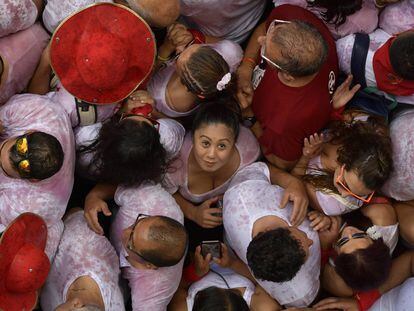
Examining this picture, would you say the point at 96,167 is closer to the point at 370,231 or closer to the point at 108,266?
the point at 108,266

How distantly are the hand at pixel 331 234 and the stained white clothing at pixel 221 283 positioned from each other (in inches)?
17.8

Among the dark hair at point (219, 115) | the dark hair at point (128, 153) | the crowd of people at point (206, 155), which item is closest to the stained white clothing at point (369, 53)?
the crowd of people at point (206, 155)

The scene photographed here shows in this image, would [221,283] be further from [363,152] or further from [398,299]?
[363,152]

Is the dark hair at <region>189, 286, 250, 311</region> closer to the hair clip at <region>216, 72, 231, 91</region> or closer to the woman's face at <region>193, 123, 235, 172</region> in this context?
the woman's face at <region>193, 123, 235, 172</region>

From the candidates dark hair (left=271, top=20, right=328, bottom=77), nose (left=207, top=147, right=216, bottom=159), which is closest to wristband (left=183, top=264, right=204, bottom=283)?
nose (left=207, top=147, right=216, bottom=159)

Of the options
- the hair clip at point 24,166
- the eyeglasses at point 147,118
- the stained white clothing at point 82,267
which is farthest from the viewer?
the eyeglasses at point 147,118

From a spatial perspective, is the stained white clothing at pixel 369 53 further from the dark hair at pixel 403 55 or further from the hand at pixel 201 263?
the hand at pixel 201 263

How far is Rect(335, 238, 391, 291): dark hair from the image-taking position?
9.62ft

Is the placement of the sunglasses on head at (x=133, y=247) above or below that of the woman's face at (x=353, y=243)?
below

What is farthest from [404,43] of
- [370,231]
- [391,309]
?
[391,309]

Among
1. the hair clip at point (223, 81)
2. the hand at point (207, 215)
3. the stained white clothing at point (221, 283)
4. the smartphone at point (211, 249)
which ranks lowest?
the stained white clothing at point (221, 283)

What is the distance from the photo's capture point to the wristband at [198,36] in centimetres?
343

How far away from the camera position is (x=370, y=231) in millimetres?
3250

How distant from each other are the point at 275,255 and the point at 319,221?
1.75 ft
